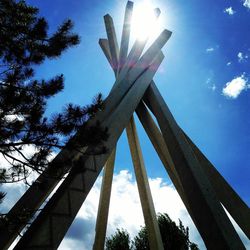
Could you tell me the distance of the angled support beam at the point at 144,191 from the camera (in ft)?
19.7

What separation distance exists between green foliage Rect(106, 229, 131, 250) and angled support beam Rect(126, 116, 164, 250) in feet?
26.4

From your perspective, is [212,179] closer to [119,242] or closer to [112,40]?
[112,40]

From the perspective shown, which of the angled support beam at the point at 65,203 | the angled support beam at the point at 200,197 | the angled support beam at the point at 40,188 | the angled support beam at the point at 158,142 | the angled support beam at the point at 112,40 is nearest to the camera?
the angled support beam at the point at 65,203

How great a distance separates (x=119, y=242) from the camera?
13.4 meters

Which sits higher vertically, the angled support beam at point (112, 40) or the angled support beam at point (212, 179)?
the angled support beam at point (112, 40)

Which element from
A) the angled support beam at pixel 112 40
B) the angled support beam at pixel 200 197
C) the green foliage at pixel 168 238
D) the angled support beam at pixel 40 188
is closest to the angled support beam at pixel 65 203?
the angled support beam at pixel 40 188

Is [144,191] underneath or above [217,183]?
above

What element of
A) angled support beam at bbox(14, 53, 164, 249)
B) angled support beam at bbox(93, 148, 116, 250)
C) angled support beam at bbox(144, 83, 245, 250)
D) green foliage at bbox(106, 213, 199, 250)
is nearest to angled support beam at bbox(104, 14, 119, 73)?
angled support beam at bbox(93, 148, 116, 250)

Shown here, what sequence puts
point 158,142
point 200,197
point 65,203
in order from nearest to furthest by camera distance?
point 65,203, point 200,197, point 158,142

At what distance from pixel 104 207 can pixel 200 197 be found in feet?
11.9

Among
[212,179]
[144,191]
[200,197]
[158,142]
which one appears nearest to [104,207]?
[144,191]

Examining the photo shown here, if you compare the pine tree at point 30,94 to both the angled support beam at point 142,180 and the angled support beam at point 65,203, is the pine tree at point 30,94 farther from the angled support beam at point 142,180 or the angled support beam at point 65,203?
the angled support beam at point 142,180

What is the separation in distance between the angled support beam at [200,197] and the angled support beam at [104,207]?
2.73 meters

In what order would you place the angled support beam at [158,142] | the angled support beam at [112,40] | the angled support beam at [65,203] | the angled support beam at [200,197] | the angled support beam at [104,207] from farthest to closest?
the angled support beam at [112,40], the angled support beam at [104,207], the angled support beam at [158,142], the angled support beam at [200,197], the angled support beam at [65,203]
